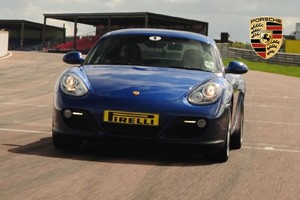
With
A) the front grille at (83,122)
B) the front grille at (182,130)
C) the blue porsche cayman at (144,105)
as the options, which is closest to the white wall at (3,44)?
the blue porsche cayman at (144,105)

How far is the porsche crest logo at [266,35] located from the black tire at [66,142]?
4782cm

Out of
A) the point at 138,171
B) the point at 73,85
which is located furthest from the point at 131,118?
the point at 73,85

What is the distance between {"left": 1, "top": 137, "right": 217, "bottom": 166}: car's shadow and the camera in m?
5.53

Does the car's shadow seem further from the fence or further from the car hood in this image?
the fence

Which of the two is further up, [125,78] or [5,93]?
[125,78]

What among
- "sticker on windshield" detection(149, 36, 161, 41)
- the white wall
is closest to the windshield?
"sticker on windshield" detection(149, 36, 161, 41)

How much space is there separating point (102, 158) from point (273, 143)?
2.86 metres

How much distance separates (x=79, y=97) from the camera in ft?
18.1

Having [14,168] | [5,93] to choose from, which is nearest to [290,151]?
[14,168]

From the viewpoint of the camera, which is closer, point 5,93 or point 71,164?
point 71,164

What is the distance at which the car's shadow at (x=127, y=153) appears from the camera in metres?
5.53

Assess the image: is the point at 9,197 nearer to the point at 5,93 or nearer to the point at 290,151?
the point at 290,151

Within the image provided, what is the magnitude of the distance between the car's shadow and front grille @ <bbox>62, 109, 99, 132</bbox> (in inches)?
7.8

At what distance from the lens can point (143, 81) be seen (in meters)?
5.61
